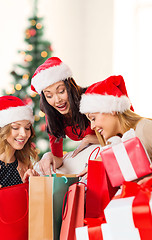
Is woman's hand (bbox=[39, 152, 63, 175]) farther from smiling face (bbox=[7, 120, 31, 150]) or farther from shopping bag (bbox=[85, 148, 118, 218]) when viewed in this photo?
shopping bag (bbox=[85, 148, 118, 218])

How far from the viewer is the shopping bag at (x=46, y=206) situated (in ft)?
4.18

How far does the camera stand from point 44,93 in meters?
1.87

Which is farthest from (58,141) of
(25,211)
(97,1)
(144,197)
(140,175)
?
(97,1)

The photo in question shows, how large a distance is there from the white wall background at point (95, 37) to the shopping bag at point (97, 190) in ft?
8.50

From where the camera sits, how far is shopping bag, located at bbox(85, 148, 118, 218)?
120cm

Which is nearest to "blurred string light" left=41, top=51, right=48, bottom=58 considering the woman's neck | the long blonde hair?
the long blonde hair

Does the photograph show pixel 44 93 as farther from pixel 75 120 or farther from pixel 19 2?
pixel 19 2

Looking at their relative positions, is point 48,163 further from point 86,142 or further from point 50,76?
point 50,76

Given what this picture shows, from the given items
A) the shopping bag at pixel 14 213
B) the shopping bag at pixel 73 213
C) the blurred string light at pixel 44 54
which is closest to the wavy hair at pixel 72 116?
the shopping bag at pixel 14 213

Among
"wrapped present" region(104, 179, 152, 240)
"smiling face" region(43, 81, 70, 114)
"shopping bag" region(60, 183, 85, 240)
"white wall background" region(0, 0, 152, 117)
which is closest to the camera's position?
"wrapped present" region(104, 179, 152, 240)

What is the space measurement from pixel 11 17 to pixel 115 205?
356 centimetres

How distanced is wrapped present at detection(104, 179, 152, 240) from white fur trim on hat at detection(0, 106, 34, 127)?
992 millimetres

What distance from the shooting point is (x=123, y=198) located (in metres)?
0.99

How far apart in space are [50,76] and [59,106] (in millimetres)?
177
